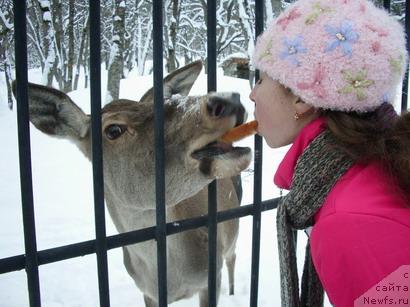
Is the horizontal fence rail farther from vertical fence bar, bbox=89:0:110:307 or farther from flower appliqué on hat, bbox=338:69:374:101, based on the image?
flower appliqué on hat, bbox=338:69:374:101

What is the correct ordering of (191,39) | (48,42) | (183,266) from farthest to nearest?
(191,39)
(48,42)
(183,266)

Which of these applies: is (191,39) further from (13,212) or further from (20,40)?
(20,40)

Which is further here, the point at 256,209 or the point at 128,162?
the point at 128,162

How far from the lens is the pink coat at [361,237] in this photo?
1.28 meters

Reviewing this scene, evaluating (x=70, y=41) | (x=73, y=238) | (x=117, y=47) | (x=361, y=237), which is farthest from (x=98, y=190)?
(x=70, y=41)

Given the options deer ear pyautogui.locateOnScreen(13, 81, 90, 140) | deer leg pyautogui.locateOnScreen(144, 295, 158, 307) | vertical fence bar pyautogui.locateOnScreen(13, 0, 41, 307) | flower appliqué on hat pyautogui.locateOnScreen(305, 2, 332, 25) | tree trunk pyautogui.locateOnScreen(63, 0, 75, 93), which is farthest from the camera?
tree trunk pyautogui.locateOnScreen(63, 0, 75, 93)

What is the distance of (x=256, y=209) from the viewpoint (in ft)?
7.14

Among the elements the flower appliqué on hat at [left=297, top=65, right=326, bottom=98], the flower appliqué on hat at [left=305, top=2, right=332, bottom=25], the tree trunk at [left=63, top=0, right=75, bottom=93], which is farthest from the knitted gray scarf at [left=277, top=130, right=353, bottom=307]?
the tree trunk at [left=63, top=0, right=75, bottom=93]

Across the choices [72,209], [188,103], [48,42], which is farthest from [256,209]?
[48,42]

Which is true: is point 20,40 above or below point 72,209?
above

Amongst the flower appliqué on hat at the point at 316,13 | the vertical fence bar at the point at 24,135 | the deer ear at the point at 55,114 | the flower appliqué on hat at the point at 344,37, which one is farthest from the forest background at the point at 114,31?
the vertical fence bar at the point at 24,135

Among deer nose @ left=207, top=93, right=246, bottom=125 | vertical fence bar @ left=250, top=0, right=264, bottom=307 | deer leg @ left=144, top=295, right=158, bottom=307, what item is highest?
deer nose @ left=207, top=93, right=246, bottom=125

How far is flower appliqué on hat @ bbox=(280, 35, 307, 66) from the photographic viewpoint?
163cm

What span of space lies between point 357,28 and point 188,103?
3.59 feet
